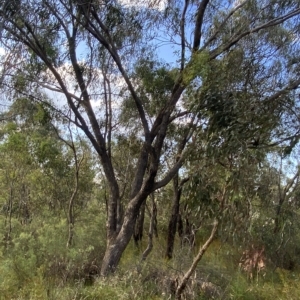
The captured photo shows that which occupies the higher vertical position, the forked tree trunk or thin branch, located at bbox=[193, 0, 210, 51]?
thin branch, located at bbox=[193, 0, 210, 51]

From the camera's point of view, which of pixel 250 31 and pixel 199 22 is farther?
pixel 199 22

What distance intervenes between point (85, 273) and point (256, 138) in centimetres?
485

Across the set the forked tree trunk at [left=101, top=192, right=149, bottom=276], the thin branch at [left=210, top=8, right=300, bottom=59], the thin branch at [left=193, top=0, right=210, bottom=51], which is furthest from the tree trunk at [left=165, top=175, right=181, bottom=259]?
the thin branch at [left=210, top=8, right=300, bottom=59]

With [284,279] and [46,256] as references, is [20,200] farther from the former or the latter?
[284,279]

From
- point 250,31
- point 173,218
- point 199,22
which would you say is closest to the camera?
point 250,31

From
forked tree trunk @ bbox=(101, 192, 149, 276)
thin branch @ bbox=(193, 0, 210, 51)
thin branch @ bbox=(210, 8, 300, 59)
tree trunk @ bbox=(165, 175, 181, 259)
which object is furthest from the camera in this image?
tree trunk @ bbox=(165, 175, 181, 259)

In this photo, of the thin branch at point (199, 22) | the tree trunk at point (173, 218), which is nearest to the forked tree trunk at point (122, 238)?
the tree trunk at point (173, 218)

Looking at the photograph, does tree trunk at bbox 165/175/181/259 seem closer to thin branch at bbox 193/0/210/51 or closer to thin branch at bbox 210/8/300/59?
thin branch at bbox 193/0/210/51

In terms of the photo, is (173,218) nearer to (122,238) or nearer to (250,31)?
(122,238)

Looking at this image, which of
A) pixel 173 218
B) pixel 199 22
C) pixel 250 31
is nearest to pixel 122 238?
pixel 173 218

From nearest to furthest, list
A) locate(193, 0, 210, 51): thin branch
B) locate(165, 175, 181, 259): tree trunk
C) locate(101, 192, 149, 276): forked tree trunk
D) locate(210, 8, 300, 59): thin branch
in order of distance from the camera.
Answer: locate(210, 8, 300, 59): thin branch < locate(101, 192, 149, 276): forked tree trunk < locate(193, 0, 210, 51): thin branch < locate(165, 175, 181, 259): tree trunk

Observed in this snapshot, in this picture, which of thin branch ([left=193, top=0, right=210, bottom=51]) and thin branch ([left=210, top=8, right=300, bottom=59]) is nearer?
thin branch ([left=210, top=8, right=300, bottom=59])

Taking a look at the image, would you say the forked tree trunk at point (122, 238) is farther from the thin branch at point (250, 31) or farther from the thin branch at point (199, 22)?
the thin branch at point (199, 22)

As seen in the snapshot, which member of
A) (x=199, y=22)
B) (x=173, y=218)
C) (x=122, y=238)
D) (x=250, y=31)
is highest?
(x=199, y=22)
